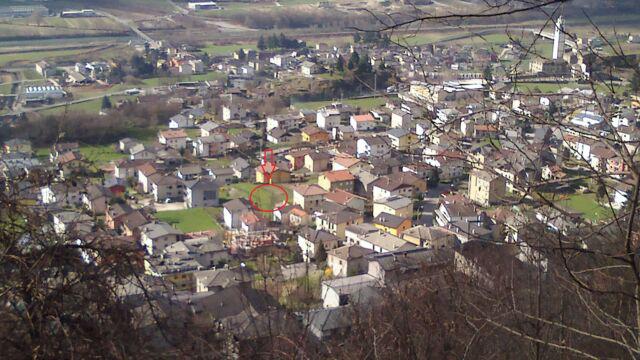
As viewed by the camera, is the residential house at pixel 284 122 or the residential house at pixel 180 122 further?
the residential house at pixel 180 122

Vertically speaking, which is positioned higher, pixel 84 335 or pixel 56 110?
pixel 84 335

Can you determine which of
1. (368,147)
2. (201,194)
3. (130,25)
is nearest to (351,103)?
(368,147)

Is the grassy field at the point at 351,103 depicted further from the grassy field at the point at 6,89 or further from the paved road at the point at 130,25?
the paved road at the point at 130,25

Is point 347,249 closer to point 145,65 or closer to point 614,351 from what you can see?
point 614,351

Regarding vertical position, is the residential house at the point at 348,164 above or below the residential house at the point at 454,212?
below

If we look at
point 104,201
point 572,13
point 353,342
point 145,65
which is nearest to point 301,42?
point 145,65

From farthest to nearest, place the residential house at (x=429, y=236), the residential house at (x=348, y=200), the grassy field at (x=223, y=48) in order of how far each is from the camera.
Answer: the grassy field at (x=223, y=48), the residential house at (x=348, y=200), the residential house at (x=429, y=236)

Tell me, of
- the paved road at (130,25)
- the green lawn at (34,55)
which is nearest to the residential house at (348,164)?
the green lawn at (34,55)

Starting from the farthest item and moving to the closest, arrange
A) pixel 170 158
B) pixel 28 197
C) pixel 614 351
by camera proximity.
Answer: pixel 170 158
pixel 614 351
pixel 28 197
